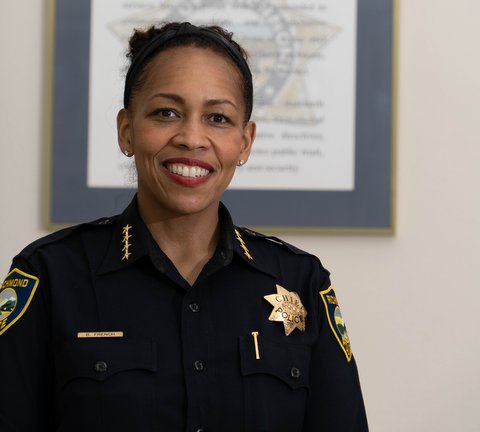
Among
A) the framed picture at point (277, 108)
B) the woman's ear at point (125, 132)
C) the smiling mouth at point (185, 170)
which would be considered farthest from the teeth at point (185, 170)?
the framed picture at point (277, 108)

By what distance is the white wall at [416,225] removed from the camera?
1922 millimetres

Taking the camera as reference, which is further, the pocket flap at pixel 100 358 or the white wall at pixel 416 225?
the white wall at pixel 416 225

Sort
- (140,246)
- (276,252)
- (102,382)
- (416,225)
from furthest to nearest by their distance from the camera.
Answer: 1. (416,225)
2. (276,252)
3. (140,246)
4. (102,382)

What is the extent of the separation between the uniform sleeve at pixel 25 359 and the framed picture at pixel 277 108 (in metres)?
0.75

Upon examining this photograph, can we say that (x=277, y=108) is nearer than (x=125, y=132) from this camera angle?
No

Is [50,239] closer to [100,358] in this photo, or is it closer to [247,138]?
[100,358]

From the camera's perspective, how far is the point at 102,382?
1133 mm

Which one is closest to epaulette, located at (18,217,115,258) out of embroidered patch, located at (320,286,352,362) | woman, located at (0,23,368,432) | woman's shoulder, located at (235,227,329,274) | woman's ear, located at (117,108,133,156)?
woman, located at (0,23,368,432)

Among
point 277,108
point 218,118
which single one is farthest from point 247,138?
point 277,108

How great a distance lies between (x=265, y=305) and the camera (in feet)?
4.13

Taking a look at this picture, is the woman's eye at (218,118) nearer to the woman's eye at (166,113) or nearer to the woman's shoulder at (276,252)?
the woman's eye at (166,113)

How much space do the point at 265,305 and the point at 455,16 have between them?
1.03 m

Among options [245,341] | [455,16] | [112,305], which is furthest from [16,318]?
[455,16]

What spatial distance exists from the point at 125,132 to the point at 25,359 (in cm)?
37
